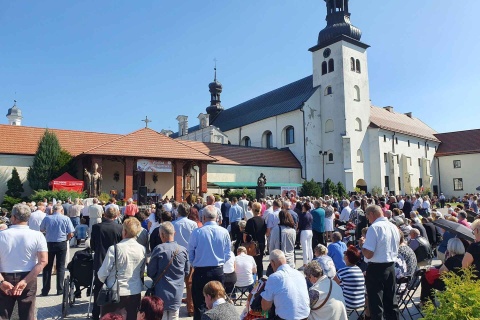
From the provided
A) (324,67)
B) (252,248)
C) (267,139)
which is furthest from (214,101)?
(252,248)

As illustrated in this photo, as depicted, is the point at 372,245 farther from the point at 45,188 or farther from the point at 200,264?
the point at 45,188

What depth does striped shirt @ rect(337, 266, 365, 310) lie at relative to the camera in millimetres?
5527

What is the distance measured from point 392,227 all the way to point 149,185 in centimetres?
2884

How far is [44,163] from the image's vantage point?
27312mm

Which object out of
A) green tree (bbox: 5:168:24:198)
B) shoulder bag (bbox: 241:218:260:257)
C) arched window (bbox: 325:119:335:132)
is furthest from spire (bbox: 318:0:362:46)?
shoulder bag (bbox: 241:218:260:257)

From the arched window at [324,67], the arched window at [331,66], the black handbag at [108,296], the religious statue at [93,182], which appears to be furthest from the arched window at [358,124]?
the black handbag at [108,296]

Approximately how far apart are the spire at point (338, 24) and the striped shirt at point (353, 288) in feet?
129

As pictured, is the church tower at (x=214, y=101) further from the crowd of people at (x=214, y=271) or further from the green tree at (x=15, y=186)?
the crowd of people at (x=214, y=271)

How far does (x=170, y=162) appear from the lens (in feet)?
99.7

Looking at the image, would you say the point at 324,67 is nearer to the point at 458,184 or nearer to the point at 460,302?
the point at 458,184

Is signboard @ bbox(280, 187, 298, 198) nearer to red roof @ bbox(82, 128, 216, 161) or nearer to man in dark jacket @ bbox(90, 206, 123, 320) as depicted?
red roof @ bbox(82, 128, 216, 161)

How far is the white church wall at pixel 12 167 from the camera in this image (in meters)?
27.5

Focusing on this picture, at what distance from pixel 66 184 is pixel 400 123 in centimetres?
4289

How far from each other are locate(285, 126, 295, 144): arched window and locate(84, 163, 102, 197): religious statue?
78.3 ft
